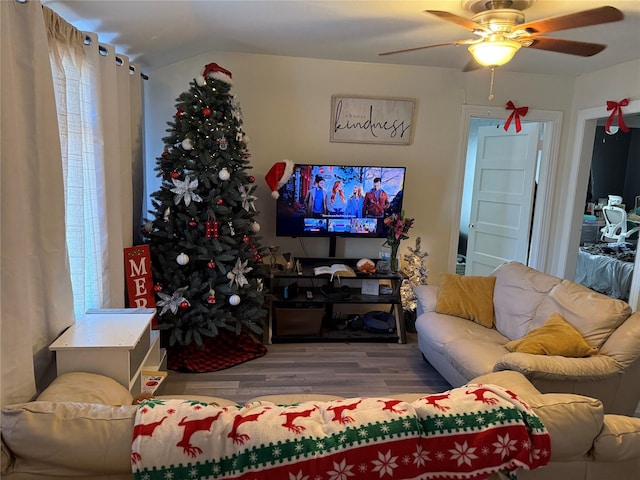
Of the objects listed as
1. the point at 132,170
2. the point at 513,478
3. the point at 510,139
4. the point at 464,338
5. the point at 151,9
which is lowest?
the point at 464,338

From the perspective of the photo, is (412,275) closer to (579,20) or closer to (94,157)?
(579,20)

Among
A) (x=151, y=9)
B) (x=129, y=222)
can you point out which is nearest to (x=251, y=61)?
(x=151, y=9)

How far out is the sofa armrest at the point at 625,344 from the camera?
231 cm

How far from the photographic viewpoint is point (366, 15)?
9.14 feet

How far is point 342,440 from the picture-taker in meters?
1.10

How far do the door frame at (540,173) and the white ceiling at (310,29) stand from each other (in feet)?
1.60

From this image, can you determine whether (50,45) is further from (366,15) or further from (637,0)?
(637,0)

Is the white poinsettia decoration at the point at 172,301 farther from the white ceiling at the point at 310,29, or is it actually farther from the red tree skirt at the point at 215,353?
the white ceiling at the point at 310,29

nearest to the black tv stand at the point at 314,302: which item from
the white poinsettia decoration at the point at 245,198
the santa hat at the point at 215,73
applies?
the white poinsettia decoration at the point at 245,198

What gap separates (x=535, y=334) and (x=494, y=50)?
5.37ft

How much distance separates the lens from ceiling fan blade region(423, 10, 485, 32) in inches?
85.6

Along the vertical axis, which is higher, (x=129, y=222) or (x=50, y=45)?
(x=50, y=45)

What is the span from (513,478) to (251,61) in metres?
3.69

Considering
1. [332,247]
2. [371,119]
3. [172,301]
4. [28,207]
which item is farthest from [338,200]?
[28,207]
